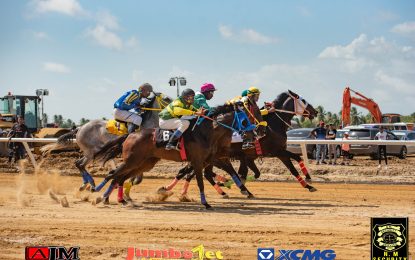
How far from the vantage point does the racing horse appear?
1545 centimetres

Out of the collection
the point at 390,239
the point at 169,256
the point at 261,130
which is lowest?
the point at 169,256

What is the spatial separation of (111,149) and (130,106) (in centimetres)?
105

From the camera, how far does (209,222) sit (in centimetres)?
1140

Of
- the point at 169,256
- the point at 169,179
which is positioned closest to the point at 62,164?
the point at 169,179

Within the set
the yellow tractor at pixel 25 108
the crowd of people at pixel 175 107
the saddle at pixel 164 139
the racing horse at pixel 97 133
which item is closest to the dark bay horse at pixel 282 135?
the crowd of people at pixel 175 107

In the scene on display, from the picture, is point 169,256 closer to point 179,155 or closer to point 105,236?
point 105,236

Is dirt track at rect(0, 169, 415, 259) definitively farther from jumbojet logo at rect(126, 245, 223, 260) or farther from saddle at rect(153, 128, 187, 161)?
saddle at rect(153, 128, 187, 161)

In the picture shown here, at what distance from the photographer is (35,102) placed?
33.4 m

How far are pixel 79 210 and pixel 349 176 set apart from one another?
33.7 ft

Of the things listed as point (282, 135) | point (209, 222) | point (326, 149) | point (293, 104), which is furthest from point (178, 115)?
point (326, 149)

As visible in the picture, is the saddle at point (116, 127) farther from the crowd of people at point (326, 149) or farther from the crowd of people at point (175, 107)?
the crowd of people at point (326, 149)

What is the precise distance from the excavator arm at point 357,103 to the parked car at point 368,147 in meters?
11.9

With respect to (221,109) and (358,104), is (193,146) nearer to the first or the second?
(221,109)

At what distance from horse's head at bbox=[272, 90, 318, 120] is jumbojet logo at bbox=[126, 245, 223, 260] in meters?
9.21
